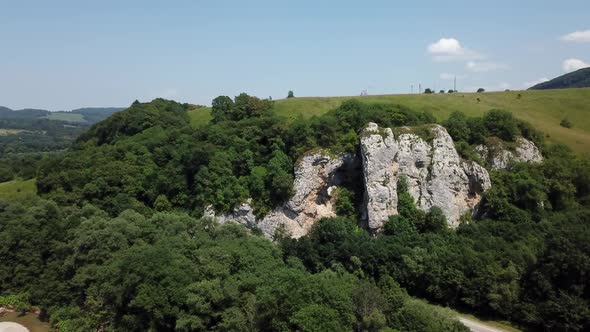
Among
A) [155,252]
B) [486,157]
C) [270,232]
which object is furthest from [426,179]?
[155,252]

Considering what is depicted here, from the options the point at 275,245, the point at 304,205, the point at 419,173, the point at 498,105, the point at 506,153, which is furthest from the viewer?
the point at 498,105

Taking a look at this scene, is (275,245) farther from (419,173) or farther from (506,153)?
(506,153)

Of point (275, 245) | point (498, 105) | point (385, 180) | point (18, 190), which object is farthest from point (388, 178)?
point (18, 190)

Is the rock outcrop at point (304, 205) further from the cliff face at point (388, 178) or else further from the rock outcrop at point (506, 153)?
the rock outcrop at point (506, 153)

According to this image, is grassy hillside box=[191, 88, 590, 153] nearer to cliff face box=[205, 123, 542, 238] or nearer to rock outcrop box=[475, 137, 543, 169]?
rock outcrop box=[475, 137, 543, 169]

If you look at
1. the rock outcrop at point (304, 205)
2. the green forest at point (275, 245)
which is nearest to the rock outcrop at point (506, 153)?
the green forest at point (275, 245)

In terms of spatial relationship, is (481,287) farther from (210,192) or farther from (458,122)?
(210,192)
